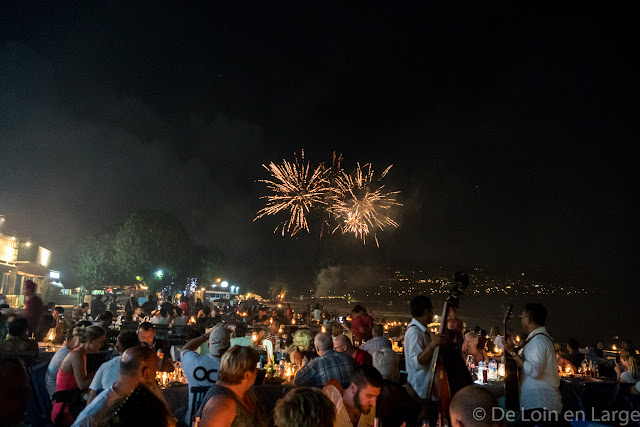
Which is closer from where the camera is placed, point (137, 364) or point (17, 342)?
point (137, 364)

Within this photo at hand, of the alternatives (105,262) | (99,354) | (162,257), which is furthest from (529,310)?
(105,262)

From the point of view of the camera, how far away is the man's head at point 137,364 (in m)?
3.91

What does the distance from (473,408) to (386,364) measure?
8.79ft

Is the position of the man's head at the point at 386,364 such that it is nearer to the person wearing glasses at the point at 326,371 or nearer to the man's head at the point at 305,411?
the person wearing glasses at the point at 326,371

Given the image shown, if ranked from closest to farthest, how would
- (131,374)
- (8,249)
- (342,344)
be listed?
(131,374), (342,344), (8,249)

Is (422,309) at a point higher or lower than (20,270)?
lower

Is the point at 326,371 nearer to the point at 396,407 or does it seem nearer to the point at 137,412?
the point at 396,407

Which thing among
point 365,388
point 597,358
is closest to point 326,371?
point 365,388

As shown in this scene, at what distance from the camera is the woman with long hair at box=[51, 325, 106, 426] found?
546 centimetres

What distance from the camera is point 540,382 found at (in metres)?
4.51

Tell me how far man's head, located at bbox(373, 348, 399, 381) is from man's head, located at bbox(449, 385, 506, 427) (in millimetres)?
2514

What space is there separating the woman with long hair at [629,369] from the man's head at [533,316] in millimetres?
5234

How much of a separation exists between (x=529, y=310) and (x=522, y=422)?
121 cm

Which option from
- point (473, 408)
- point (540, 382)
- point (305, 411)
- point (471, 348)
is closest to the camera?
point (305, 411)
